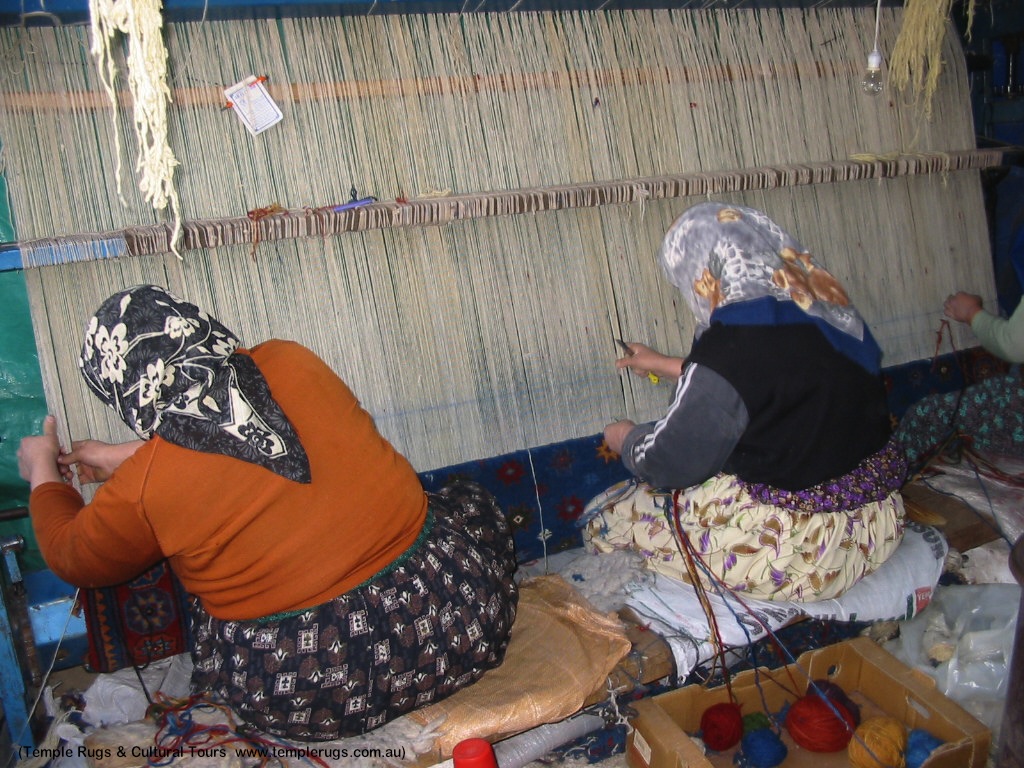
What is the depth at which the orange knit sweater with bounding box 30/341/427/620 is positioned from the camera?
1.44m

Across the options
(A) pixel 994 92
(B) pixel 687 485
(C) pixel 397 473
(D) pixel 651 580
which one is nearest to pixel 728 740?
(D) pixel 651 580

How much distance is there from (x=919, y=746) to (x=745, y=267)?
1.16 m

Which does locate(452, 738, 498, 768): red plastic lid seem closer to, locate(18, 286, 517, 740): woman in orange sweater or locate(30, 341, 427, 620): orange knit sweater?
locate(18, 286, 517, 740): woman in orange sweater

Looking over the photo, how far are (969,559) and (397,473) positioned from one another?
1.81 meters

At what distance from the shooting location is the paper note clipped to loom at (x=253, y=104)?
193 cm

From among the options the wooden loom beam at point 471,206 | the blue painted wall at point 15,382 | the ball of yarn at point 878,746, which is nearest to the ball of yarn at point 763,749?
the ball of yarn at point 878,746

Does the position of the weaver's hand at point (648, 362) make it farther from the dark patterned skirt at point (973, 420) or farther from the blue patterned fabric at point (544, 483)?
the dark patterned skirt at point (973, 420)

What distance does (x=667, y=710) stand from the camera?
1.96 metres

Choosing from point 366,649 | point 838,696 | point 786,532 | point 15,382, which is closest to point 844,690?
point 838,696

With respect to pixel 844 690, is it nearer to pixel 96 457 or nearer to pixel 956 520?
pixel 956 520

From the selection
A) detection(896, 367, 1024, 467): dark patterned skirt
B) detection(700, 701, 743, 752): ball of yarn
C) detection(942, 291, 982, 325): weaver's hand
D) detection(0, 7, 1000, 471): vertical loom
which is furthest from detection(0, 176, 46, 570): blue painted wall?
detection(942, 291, 982, 325): weaver's hand

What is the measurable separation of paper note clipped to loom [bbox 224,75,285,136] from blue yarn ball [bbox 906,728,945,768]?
2.09 meters

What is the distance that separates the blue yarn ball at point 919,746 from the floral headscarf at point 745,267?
0.93m

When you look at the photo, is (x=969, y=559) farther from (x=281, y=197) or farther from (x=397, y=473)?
(x=281, y=197)
